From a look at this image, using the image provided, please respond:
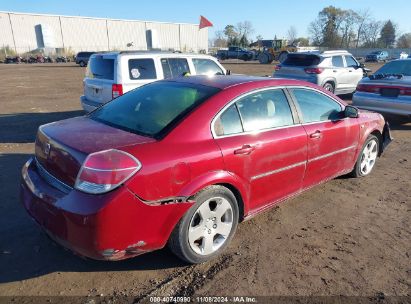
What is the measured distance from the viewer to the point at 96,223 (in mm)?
2613

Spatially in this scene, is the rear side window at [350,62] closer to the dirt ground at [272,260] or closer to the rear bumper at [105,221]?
the dirt ground at [272,260]

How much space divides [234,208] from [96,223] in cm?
131

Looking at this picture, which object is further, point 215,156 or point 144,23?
point 144,23

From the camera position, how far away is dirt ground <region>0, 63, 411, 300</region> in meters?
2.96

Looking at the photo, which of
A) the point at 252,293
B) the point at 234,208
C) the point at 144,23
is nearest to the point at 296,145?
the point at 234,208

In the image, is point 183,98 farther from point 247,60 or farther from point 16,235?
point 247,60

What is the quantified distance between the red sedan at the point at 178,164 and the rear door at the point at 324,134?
0.06 ft

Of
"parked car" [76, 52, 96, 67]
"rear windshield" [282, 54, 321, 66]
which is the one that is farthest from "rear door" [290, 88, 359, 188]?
"parked car" [76, 52, 96, 67]

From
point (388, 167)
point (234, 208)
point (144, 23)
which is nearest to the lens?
point (234, 208)

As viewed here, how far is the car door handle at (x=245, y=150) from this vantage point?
3.32 meters

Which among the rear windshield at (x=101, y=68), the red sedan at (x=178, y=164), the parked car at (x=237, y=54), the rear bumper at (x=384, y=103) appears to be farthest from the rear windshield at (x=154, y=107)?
the parked car at (x=237, y=54)

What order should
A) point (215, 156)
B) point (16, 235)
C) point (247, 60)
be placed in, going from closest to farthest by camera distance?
point (215, 156), point (16, 235), point (247, 60)

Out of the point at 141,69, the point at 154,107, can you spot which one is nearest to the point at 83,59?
the point at 141,69

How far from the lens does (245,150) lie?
338cm
